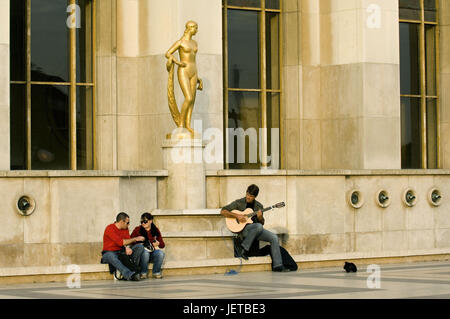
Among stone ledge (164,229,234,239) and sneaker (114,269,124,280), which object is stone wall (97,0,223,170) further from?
sneaker (114,269,124,280)

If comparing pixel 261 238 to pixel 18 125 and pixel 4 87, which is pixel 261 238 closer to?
pixel 4 87

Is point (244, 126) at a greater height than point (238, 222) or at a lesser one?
greater

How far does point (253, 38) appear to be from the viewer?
30.0 metres

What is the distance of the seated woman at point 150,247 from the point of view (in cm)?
1936

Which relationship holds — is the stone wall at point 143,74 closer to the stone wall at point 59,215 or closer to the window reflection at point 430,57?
the stone wall at point 59,215

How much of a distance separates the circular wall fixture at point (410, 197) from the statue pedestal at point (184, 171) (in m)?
5.98

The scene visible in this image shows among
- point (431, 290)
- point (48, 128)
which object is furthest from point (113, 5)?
point (431, 290)

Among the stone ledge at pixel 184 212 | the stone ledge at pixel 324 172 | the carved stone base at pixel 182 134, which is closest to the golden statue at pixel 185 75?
the carved stone base at pixel 182 134

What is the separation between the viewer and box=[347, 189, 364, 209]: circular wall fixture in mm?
26688

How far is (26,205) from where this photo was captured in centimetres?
2302

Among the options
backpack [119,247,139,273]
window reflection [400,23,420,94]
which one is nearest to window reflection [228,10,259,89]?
window reflection [400,23,420,94]

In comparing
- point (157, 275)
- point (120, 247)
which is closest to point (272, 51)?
point (157, 275)

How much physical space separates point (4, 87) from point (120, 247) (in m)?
6.87
